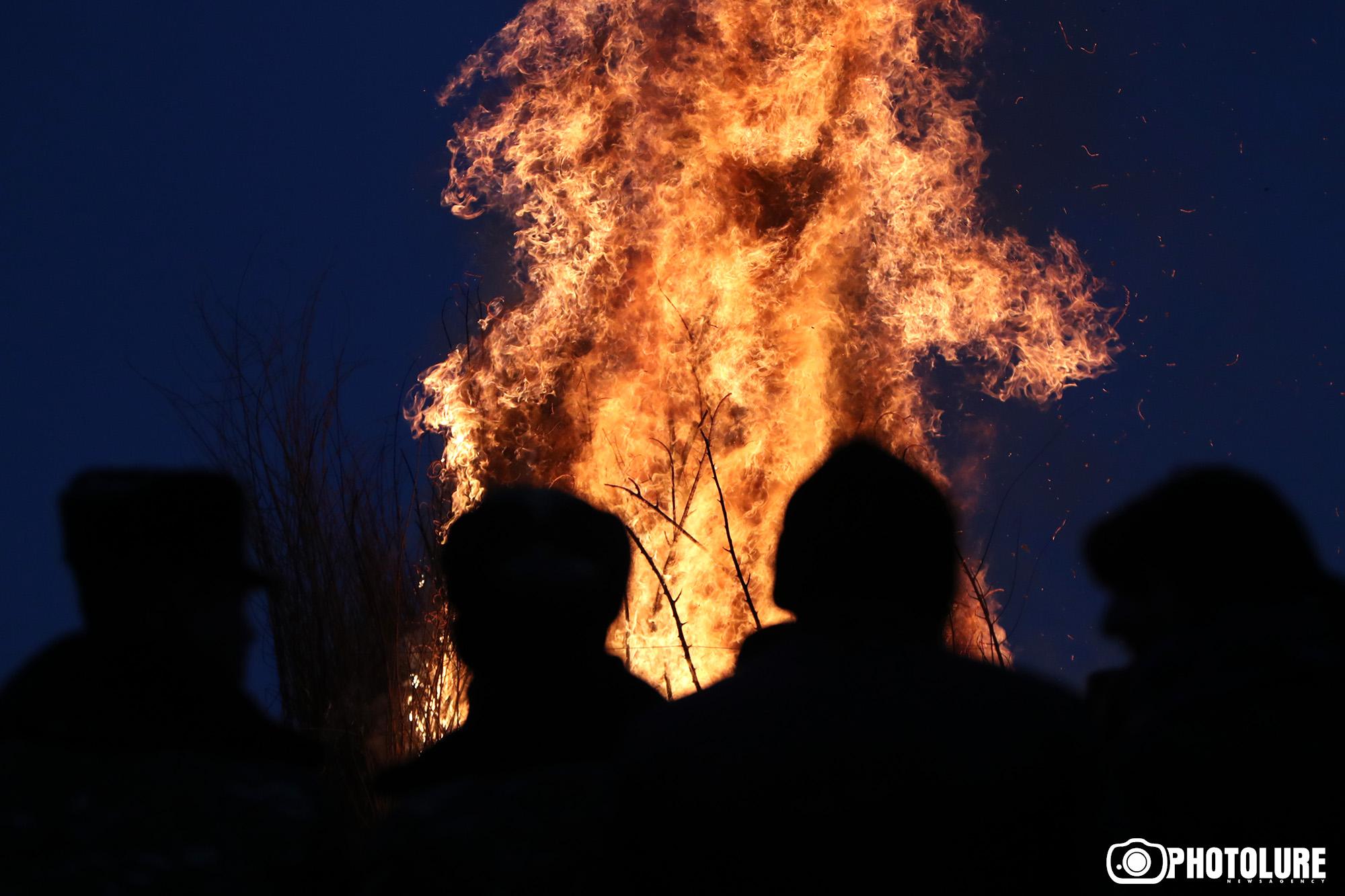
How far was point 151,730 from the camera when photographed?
68.2 inches

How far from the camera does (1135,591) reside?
2.44 metres

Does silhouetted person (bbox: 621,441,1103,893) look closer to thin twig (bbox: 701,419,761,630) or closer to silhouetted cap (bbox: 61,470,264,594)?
silhouetted cap (bbox: 61,470,264,594)

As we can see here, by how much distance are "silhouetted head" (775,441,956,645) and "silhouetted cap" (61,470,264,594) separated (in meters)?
0.92

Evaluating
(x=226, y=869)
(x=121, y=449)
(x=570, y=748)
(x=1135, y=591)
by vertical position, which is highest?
(x=121, y=449)

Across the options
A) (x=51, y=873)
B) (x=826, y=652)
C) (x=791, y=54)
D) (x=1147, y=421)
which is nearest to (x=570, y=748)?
(x=826, y=652)

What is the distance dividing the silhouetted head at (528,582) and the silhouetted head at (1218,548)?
99cm

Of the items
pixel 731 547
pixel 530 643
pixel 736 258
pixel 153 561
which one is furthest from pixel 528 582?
pixel 736 258

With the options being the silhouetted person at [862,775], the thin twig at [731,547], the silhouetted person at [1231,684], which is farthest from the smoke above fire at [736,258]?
the silhouetted person at [862,775]

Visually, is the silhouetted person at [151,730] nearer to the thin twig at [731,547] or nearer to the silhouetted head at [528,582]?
the silhouetted head at [528,582]

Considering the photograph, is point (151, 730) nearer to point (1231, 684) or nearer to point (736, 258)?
point (1231, 684)

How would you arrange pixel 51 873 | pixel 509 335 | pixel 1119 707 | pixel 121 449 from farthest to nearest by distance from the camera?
pixel 121 449 < pixel 509 335 < pixel 1119 707 < pixel 51 873

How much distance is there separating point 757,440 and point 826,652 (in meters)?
6.13

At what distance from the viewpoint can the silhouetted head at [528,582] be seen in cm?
201

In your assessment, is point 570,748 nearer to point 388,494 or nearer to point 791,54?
point 388,494
